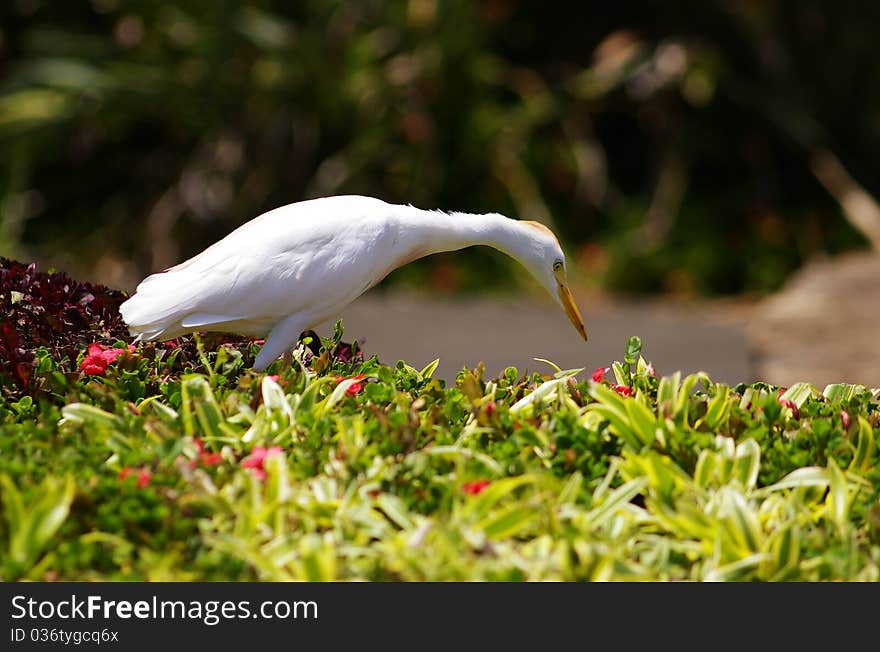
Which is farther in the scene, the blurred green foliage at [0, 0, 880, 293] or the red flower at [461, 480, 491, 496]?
the blurred green foliage at [0, 0, 880, 293]

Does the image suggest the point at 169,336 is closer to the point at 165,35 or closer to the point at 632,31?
the point at 165,35

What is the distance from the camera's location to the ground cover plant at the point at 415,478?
264 cm

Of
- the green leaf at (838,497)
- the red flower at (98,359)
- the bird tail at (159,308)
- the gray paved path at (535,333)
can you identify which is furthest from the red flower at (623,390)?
the gray paved path at (535,333)

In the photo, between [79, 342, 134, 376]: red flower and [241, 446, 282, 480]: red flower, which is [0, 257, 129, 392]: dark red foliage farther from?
[241, 446, 282, 480]: red flower

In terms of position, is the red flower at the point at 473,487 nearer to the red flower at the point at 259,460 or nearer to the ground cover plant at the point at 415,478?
the ground cover plant at the point at 415,478

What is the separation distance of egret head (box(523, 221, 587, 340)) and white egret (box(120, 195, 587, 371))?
289 mm

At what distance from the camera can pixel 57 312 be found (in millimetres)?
4145

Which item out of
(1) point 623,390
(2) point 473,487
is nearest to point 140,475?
(2) point 473,487

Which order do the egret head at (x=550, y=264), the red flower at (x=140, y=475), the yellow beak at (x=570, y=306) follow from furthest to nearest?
1. the yellow beak at (x=570, y=306)
2. the egret head at (x=550, y=264)
3. the red flower at (x=140, y=475)

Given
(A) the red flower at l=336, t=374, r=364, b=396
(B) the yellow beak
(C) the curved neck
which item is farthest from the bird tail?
(B) the yellow beak

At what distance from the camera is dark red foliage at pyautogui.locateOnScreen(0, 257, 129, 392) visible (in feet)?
13.2

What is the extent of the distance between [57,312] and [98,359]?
1.78ft

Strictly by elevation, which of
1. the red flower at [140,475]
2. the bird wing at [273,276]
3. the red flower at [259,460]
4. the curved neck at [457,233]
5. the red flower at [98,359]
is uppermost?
the curved neck at [457,233]

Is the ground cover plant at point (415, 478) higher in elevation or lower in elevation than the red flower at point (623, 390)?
lower
